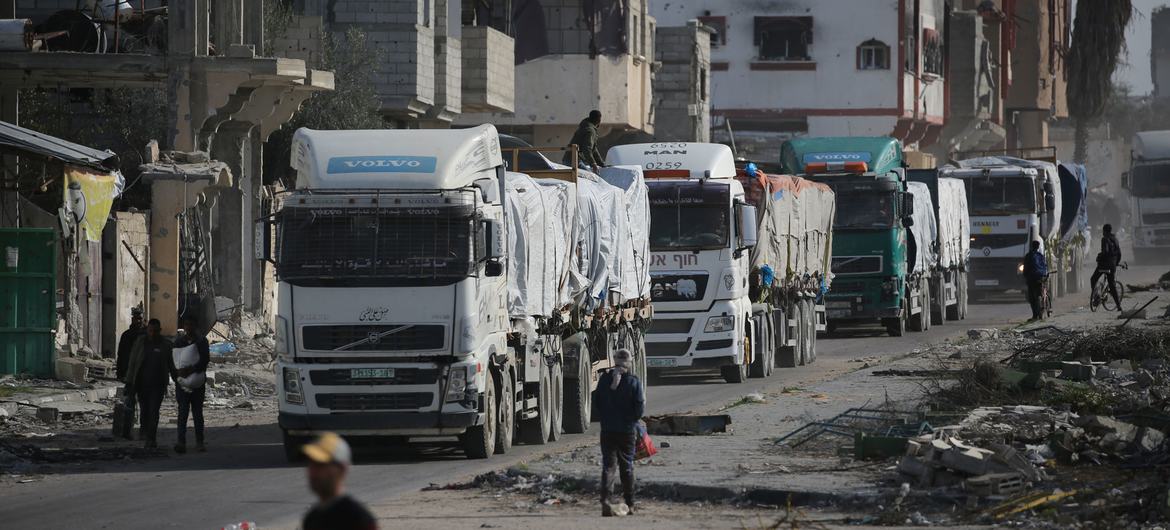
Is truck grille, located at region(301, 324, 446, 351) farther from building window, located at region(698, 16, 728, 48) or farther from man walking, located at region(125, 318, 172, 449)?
building window, located at region(698, 16, 728, 48)

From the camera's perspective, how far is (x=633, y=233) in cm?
2328

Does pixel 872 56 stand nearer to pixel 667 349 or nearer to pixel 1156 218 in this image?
pixel 1156 218

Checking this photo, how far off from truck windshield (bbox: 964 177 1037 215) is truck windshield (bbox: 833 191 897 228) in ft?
37.9

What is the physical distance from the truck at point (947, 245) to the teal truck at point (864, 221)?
3625 mm

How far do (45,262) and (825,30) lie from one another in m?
48.9

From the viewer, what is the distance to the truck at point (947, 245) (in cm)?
4034

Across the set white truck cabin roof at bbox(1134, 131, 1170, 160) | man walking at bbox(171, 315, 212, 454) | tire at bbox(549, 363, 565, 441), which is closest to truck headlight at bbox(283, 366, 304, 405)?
man walking at bbox(171, 315, 212, 454)

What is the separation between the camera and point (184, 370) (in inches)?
690

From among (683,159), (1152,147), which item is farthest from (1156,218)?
(683,159)

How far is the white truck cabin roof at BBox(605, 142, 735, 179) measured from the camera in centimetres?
2555

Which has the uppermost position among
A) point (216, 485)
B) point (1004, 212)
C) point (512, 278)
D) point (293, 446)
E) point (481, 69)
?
point (481, 69)

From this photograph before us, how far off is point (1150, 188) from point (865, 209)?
104 feet

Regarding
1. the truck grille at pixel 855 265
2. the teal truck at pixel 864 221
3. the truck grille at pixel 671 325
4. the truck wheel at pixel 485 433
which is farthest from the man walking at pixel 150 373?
the truck grille at pixel 855 265

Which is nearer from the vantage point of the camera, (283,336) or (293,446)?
(283,336)
